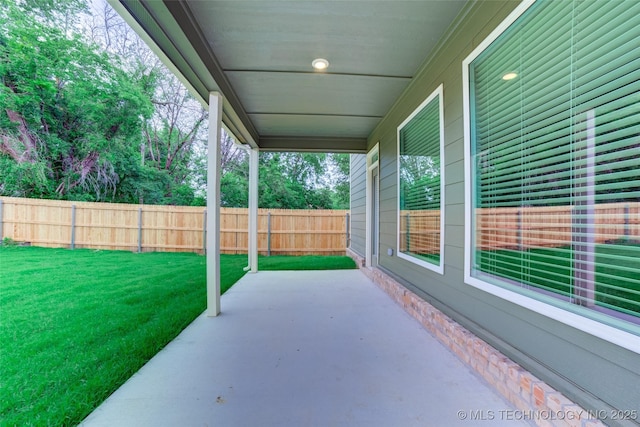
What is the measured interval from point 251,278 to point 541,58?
15.8 feet

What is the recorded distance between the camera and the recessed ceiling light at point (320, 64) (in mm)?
2788

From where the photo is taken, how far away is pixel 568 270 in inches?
53.4

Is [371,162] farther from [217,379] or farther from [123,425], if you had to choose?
[123,425]

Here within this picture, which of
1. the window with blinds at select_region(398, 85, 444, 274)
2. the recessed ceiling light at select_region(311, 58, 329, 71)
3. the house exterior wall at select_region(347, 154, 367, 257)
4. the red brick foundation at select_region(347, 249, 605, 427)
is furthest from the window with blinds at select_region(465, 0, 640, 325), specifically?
the house exterior wall at select_region(347, 154, 367, 257)

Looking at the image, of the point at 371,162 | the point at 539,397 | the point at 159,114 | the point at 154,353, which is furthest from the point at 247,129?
the point at 159,114

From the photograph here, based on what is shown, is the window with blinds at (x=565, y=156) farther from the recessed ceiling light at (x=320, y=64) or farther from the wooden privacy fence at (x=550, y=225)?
the recessed ceiling light at (x=320, y=64)

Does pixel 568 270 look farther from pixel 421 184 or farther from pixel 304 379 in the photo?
pixel 421 184

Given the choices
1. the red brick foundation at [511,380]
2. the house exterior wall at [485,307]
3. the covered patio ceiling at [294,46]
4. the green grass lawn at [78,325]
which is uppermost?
the covered patio ceiling at [294,46]

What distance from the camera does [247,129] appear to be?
460 cm

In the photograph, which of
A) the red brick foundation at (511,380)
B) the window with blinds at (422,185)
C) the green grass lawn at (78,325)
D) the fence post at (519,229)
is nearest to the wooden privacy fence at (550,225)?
the fence post at (519,229)

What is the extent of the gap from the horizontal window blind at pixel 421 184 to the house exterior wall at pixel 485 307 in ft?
0.60

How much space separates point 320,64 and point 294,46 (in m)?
0.39

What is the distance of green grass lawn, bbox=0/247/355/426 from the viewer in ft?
5.43

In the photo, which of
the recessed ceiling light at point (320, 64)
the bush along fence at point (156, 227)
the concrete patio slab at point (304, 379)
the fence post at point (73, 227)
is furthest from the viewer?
the fence post at point (73, 227)
